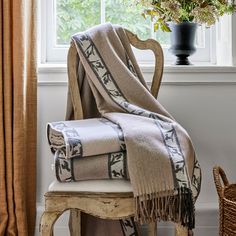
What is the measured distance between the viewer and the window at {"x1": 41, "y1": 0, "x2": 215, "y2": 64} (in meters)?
2.38

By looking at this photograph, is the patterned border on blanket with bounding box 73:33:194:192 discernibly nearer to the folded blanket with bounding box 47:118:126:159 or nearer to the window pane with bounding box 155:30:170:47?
the folded blanket with bounding box 47:118:126:159

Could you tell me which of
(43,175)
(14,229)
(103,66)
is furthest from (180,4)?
(14,229)

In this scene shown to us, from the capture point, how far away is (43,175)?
2158 mm

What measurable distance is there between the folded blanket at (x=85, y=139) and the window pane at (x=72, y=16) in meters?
0.88

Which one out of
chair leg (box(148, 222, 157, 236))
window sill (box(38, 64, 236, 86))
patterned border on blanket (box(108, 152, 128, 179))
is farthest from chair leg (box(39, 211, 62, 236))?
window sill (box(38, 64, 236, 86))

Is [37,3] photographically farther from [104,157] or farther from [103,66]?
[104,157]

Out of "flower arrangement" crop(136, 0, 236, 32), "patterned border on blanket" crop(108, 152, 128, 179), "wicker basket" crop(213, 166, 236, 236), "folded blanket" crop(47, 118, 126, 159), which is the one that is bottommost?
"wicker basket" crop(213, 166, 236, 236)

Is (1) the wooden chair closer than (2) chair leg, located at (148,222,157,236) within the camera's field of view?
Yes

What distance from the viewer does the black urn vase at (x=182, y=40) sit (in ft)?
7.00

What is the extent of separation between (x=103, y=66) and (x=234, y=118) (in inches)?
28.6

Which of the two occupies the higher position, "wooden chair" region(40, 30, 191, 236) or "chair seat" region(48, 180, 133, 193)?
"chair seat" region(48, 180, 133, 193)

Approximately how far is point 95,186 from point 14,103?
64cm

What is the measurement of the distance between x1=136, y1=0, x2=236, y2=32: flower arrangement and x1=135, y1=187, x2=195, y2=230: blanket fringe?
0.91 meters

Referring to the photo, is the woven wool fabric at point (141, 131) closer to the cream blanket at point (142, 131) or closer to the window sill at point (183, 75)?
the cream blanket at point (142, 131)
